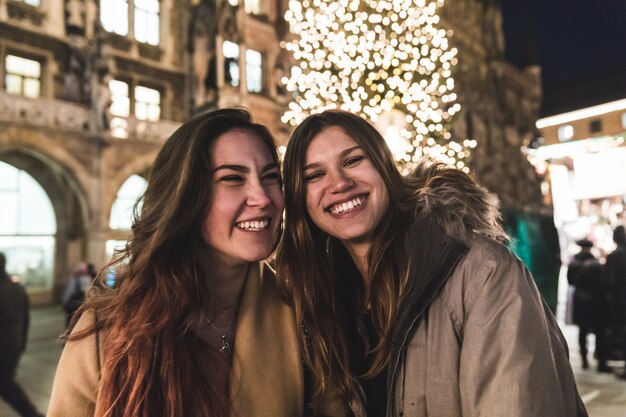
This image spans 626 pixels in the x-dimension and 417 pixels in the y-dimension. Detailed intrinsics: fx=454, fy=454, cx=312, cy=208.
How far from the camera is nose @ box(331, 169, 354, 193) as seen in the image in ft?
7.50

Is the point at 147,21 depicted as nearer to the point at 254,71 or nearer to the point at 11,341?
the point at 254,71

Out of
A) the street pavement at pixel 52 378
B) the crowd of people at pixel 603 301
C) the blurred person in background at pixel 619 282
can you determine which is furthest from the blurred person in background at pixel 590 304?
the street pavement at pixel 52 378

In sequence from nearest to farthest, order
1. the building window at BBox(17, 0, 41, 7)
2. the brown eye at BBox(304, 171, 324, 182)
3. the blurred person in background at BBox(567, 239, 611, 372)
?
the brown eye at BBox(304, 171, 324, 182), the blurred person in background at BBox(567, 239, 611, 372), the building window at BBox(17, 0, 41, 7)

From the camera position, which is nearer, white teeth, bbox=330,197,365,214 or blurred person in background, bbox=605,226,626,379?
white teeth, bbox=330,197,365,214

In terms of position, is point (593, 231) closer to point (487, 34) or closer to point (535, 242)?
point (535, 242)

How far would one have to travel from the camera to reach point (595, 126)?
42375 mm

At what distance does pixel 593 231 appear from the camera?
36.6 ft

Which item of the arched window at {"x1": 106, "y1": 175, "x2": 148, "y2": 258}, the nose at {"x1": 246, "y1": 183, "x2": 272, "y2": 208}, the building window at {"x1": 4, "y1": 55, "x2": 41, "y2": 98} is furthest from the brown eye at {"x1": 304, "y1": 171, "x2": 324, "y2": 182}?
the building window at {"x1": 4, "y1": 55, "x2": 41, "y2": 98}

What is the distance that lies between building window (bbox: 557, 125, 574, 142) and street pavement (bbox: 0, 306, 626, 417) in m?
39.8

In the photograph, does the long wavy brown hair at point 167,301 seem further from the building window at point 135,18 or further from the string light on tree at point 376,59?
the building window at point 135,18

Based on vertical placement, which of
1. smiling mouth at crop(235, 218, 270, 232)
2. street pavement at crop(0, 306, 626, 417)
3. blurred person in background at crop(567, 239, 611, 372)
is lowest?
street pavement at crop(0, 306, 626, 417)

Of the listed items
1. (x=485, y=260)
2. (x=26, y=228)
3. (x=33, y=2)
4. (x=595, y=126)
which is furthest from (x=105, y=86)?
(x=595, y=126)

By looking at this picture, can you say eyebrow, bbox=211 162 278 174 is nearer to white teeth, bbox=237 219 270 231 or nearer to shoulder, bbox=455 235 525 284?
white teeth, bbox=237 219 270 231

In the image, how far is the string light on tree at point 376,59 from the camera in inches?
371
